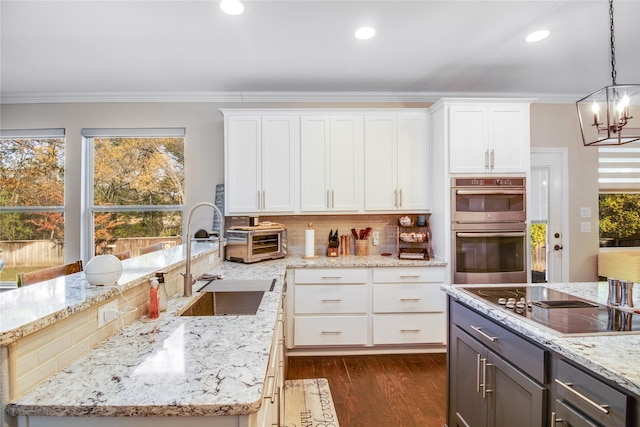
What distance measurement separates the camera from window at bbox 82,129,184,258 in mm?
3688

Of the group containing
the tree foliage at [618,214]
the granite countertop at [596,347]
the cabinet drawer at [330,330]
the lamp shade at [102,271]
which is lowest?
the cabinet drawer at [330,330]

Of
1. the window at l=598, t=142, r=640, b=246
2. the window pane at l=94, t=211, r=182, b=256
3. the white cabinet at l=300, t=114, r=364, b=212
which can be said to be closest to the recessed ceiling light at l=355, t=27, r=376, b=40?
Answer: the white cabinet at l=300, t=114, r=364, b=212

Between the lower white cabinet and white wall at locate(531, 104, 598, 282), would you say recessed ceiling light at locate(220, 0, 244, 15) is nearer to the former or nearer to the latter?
the lower white cabinet

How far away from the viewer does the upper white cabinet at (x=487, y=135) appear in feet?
10.1

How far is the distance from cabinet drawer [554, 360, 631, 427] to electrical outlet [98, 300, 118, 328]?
5.37 feet

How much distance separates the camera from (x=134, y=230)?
3717mm

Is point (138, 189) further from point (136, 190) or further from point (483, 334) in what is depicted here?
point (483, 334)

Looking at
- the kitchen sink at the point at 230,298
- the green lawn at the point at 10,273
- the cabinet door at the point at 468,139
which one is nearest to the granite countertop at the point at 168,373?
the kitchen sink at the point at 230,298

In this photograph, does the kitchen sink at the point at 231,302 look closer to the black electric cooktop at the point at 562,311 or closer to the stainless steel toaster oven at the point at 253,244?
the stainless steel toaster oven at the point at 253,244

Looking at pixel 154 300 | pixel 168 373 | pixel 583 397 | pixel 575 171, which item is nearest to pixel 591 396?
pixel 583 397

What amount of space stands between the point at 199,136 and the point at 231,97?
56 cm

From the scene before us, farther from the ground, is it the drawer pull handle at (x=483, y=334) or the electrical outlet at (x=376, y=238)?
the electrical outlet at (x=376, y=238)

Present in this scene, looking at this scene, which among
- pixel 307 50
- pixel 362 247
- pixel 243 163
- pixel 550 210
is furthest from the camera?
pixel 550 210

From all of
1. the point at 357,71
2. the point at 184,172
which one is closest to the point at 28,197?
the point at 184,172
